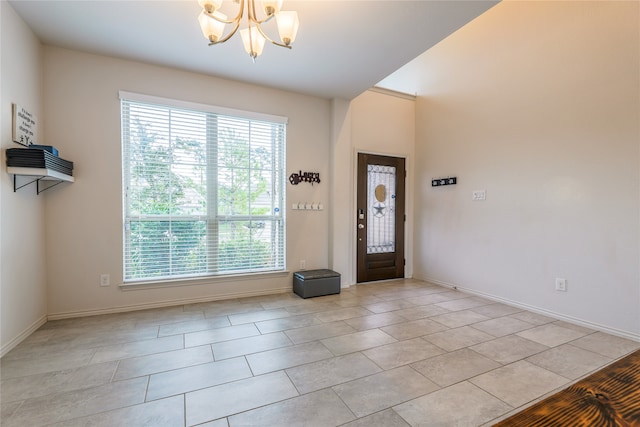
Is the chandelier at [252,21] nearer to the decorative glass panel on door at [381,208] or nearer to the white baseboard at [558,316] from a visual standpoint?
the decorative glass panel on door at [381,208]

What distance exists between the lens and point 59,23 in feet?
8.75

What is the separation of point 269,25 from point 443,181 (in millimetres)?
3364

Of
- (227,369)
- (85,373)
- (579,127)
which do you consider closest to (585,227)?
(579,127)

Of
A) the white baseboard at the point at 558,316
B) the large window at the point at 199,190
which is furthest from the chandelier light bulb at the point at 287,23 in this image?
the white baseboard at the point at 558,316

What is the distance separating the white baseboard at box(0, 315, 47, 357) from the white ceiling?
2.86 meters

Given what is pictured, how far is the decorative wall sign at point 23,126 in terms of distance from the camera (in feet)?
8.29

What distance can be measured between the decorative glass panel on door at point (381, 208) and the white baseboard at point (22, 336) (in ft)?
13.7

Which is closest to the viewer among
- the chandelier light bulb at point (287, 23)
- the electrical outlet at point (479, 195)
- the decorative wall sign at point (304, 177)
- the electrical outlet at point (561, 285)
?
the chandelier light bulb at point (287, 23)

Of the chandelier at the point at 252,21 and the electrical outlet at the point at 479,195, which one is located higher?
the chandelier at the point at 252,21

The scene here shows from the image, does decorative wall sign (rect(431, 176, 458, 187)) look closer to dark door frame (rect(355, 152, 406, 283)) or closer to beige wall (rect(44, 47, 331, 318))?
dark door frame (rect(355, 152, 406, 283))

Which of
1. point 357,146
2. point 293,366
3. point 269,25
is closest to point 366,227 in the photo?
point 357,146

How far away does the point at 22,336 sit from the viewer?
2.61 metres

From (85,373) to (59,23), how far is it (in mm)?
3075

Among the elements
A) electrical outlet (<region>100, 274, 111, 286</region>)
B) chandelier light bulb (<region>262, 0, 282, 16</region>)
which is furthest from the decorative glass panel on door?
electrical outlet (<region>100, 274, 111, 286</region>)
